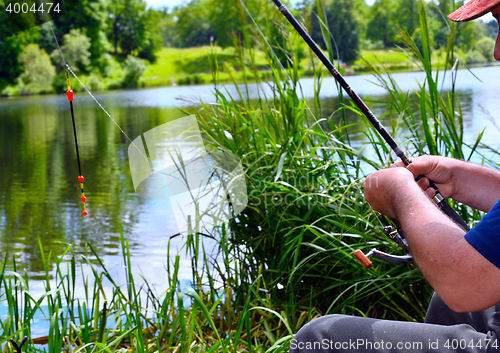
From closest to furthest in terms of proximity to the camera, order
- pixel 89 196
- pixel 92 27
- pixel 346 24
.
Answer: pixel 89 196, pixel 346 24, pixel 92 27

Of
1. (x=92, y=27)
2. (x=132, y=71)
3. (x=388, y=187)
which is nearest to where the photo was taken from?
(x=388, y=187)

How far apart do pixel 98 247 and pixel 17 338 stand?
7.62 feet

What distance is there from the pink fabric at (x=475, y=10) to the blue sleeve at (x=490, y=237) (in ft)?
1.29

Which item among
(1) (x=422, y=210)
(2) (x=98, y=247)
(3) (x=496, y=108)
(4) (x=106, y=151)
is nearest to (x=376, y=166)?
(1) (x=422, y=210)

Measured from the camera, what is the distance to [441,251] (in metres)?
0.82

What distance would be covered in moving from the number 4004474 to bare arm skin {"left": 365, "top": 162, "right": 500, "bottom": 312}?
149 centimetres

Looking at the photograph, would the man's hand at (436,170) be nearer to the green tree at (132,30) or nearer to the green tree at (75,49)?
the green tree at (75,49)

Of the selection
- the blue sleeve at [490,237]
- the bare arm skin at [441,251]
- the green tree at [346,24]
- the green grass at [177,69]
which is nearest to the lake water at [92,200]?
the bare arm skin at [441,251]

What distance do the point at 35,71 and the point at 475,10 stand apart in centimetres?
3298

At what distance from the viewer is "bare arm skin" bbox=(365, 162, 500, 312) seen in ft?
2.54

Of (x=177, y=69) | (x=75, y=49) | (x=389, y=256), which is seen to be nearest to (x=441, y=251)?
(x=389, y=256)

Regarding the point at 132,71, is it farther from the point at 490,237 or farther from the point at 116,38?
the point at 490,237

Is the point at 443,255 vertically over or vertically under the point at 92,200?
over

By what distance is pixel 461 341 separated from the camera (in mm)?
896
